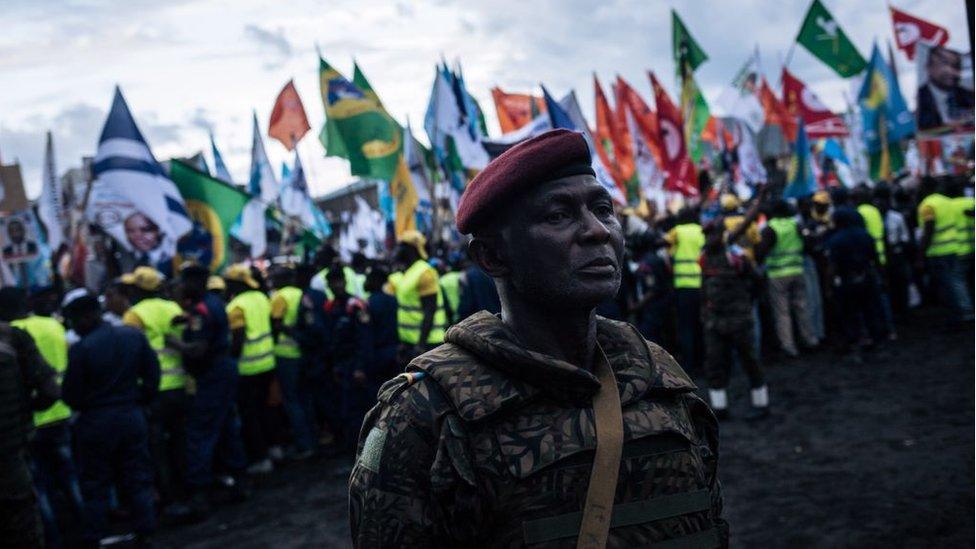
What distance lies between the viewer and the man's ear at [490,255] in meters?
2.02

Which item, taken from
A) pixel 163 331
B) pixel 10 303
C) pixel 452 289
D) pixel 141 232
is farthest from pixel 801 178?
pixel 10 303

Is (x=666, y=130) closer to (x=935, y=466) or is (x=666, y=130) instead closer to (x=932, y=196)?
(x=932, y=196)

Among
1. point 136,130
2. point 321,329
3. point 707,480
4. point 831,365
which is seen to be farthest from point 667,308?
point 707,480

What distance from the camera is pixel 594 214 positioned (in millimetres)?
2016

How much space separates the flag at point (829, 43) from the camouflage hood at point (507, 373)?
49.8ft

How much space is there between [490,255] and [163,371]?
6.22 metres

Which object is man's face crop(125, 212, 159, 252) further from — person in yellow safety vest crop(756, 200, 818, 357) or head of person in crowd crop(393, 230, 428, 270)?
person in yellow safety vest crop(756, 200, 818, 357)

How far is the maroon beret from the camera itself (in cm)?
194

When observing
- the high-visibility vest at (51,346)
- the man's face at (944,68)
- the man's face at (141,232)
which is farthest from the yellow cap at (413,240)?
the man's face at (944,68)

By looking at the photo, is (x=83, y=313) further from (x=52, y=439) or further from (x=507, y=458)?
(x=507, y=458)

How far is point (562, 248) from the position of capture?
1.92 meters

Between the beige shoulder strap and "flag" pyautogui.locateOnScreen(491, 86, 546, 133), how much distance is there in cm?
1712

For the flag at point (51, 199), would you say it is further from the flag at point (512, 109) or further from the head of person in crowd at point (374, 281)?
the flag at point (512, 109)

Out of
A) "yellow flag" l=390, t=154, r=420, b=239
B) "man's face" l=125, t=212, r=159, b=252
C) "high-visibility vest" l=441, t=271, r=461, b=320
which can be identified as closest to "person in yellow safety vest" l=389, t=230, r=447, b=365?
"high-visibility vest" l=441, t=271, r=461, b=320
